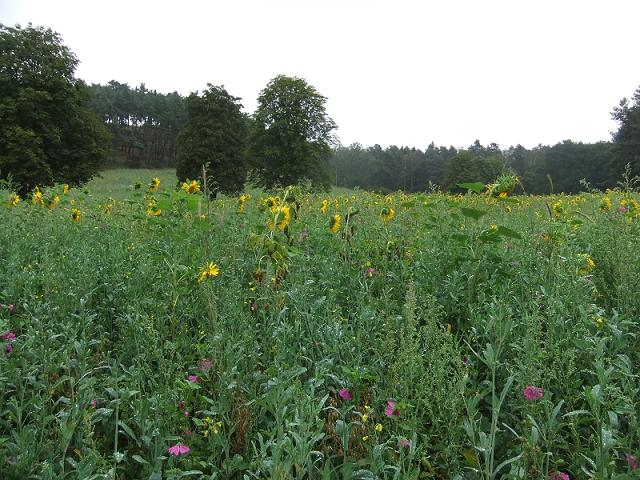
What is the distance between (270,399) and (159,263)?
2.07 metres

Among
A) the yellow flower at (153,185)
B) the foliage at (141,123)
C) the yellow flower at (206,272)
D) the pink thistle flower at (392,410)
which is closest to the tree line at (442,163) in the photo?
the foliage at (141,123)

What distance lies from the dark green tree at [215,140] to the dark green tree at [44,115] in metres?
8.20

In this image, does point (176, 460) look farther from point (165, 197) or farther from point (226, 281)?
point (165, 197)

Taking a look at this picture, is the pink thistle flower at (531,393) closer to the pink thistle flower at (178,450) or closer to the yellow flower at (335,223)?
the pink thistle flower at (178,450)

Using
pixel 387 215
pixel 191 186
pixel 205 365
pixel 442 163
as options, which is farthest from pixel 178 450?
pixel 442 163

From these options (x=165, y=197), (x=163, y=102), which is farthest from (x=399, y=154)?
(x=165, y=197)

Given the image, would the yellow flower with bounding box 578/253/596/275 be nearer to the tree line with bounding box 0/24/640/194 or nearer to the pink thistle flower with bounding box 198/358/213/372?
the pink thistle flower with bounding box 198/358/213/372

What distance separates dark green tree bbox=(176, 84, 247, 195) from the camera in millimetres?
39469

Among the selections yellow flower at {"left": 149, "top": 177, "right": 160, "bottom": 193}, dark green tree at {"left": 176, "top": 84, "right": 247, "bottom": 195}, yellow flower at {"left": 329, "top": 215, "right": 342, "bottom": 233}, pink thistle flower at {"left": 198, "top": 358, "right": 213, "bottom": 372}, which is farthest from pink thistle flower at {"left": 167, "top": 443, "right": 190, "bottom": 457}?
dark green tree at {"left": 176, "top": 84, "right": 247, "bottom": 195}

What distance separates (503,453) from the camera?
6.58 feet

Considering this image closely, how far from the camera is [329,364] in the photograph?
2281 mm

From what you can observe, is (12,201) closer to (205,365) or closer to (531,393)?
(205,365)

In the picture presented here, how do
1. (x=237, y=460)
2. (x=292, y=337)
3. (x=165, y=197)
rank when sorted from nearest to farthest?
(x=237, y=460) < (x=292, y=337) < (x=165, y=197)

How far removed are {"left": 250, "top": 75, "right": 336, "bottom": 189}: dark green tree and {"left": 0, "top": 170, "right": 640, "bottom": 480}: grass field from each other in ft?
112
